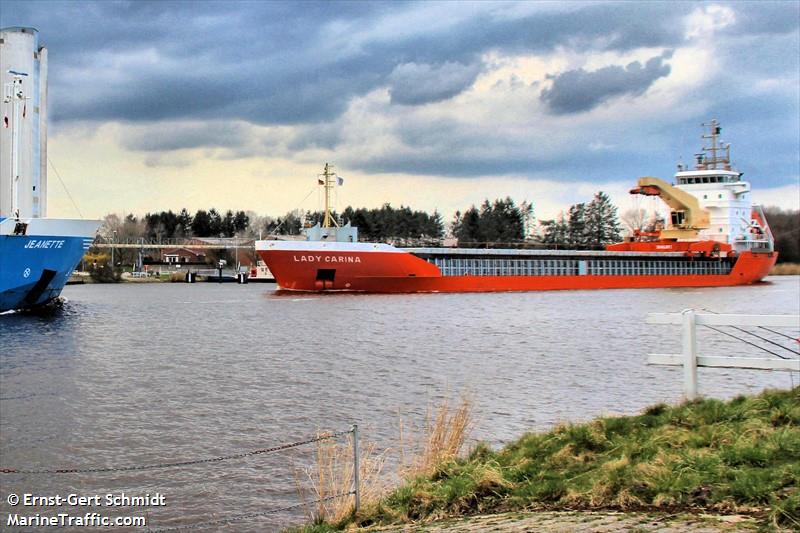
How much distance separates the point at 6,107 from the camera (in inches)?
1868

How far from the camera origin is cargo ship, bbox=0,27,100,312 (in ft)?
132

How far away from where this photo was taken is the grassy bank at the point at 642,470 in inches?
241

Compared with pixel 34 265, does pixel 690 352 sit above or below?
below

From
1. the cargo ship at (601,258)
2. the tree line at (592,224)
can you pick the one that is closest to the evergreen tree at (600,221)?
the tree line at (592,224)

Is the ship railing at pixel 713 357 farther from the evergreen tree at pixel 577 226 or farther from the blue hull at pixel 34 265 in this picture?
the evergreen tree at pixel 577 226

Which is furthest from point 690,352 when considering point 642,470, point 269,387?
point 269,387

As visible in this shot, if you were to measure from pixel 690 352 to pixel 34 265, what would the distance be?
131 feet

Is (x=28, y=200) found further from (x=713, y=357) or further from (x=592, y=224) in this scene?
(x=592, y=224)

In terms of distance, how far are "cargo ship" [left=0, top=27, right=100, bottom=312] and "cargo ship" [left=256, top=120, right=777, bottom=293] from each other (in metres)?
12.3

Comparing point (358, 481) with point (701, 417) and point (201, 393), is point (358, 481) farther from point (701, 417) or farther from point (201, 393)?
point (201, 393)

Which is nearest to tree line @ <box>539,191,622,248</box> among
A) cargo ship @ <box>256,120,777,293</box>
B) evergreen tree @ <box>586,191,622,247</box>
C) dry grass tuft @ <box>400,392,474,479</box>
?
evergreen tree @ <box>586,191,622,247</box>

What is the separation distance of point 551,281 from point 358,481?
56992mm

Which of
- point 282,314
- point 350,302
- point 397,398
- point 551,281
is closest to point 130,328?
point 282,314

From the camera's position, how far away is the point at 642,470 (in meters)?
6.81
